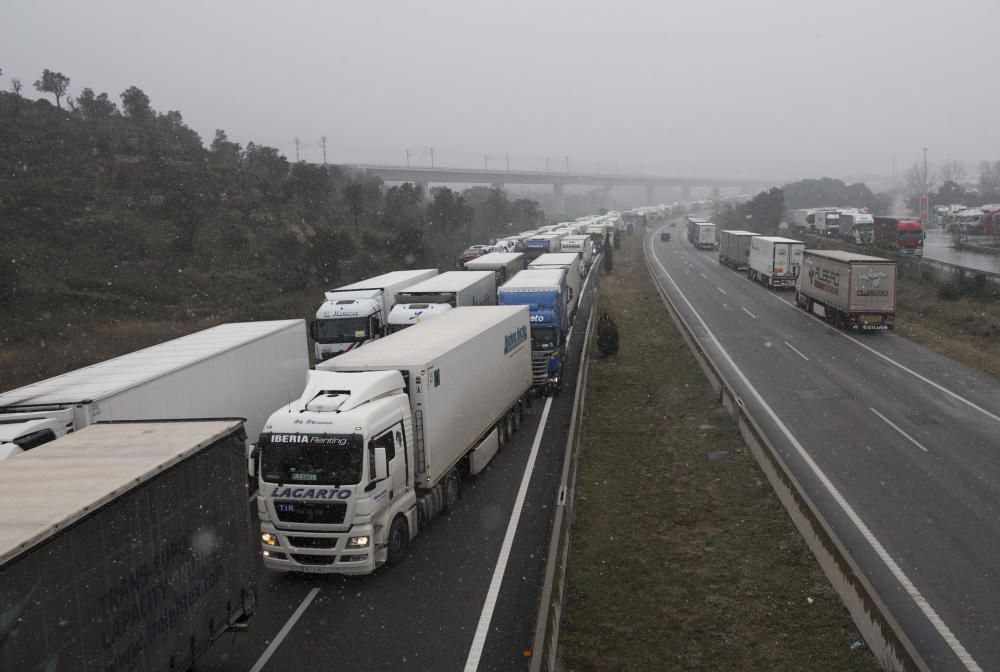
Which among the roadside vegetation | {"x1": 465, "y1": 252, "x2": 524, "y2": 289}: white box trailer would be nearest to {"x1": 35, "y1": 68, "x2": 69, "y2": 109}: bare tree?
the roadside vegetation

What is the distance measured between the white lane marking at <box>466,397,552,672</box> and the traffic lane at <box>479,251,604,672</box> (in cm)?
8

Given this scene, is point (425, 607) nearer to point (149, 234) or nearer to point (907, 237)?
point (149, 234)

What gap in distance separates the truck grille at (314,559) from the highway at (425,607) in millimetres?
623

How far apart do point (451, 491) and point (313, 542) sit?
4165 millimetres

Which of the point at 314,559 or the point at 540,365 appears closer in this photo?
the point at 314,559

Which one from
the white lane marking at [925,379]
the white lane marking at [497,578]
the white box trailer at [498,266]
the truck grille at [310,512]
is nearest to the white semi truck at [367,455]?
the truck grille at [310,512]

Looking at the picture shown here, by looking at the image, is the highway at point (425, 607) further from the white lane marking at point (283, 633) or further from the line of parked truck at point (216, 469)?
the line of parked truck at point (216, 469)

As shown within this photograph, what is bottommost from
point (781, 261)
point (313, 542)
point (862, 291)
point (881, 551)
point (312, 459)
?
point (881, 551)

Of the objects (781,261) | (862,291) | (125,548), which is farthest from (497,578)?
(781,261)

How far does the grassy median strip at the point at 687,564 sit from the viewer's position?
10742 mm

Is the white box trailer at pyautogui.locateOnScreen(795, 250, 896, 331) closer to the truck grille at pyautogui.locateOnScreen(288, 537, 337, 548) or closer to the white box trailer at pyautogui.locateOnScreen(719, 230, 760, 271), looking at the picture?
the white box trailer at pyautogui.locateOnScreen(719, 230, 760, 271)

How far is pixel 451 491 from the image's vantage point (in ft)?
53.3

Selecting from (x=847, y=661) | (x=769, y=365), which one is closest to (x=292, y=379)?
(x=847, y=661)

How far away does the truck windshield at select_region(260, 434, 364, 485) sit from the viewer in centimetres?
1237
